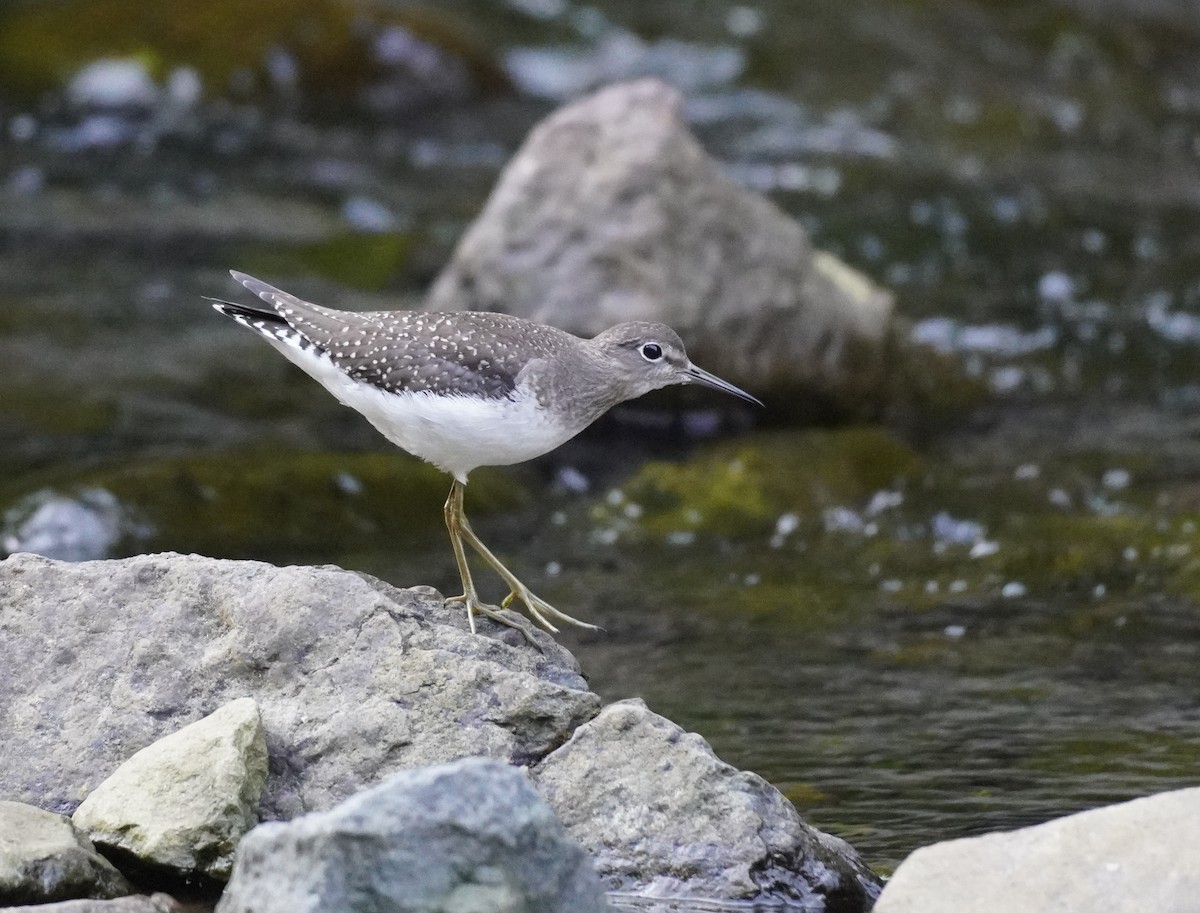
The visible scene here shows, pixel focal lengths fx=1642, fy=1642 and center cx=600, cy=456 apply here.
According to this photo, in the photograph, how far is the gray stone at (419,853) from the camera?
370cm

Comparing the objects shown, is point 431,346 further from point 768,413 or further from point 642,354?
point 768,413

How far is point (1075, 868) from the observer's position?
408 centimetres

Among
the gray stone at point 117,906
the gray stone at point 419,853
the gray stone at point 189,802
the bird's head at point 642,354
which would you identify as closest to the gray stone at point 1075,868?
the gray stone at point 419,853

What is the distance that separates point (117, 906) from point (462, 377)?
208 cm

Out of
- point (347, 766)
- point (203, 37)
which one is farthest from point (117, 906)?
point (203, 37)

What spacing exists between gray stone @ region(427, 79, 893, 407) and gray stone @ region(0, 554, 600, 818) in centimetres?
505

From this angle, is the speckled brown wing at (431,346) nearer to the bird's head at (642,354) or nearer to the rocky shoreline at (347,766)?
the bird's head at (642,354)

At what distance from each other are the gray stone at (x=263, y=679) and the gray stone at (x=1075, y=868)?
47.2 inches

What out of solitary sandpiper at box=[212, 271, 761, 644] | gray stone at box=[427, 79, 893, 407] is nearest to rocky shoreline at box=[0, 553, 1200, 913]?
solitary sandpiper at box=[212, 271, 761, 644]

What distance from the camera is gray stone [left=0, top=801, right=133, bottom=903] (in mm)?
4289

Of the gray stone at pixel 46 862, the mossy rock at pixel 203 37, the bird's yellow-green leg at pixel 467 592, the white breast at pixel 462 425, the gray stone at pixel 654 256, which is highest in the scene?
the white breast at pixel 462 425

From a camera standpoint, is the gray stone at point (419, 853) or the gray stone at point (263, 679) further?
the gray stone at point (263, 679)

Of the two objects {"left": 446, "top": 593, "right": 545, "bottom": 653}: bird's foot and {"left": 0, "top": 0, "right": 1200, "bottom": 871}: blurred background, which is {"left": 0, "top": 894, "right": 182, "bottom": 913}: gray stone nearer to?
{"left": 446, "top": 593, "right": 545, "bottom": 653}: bird's foot

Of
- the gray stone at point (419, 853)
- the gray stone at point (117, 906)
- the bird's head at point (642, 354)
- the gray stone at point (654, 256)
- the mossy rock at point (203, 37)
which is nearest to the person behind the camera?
the gray stone at point (419, 853)
